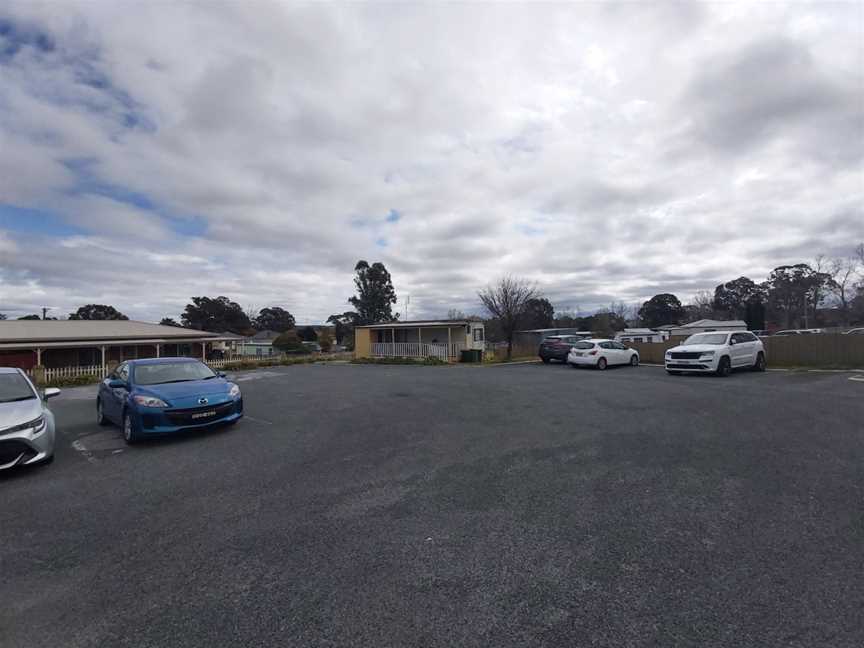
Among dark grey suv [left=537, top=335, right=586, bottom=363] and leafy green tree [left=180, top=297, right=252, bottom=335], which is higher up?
leafy green tree [left=180, top=297, right=252, bottom=335]

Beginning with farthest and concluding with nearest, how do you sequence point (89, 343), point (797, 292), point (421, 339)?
point (797, 292), point (421, 339), point (89, 343)

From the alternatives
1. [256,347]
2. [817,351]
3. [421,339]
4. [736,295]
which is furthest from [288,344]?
[736,295]

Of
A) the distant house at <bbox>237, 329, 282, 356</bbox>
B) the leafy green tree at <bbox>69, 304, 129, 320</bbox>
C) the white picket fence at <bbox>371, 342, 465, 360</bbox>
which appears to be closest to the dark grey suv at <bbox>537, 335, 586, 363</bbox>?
the white picket fence at <bbox>371, 342, 465, 360</bbox>

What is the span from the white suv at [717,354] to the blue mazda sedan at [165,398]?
14481 mm

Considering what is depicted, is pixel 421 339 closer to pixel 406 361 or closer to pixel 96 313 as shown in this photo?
pixel 406 361

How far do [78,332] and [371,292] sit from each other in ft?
96.7

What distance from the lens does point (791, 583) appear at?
267 centimetres

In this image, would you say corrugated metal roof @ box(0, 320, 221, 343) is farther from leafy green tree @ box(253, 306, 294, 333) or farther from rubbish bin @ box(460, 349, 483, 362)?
leafy green tree @ box(253, 306, 294, 333)

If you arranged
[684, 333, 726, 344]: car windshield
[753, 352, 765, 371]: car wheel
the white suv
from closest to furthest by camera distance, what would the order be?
the white suv, [684, 333, 726, 344]: car windshield, [753, 352, 765, 371]: car wheel

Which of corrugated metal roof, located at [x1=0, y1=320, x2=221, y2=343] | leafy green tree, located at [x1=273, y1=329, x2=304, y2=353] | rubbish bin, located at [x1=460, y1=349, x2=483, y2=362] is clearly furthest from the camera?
leafy green tree, located at [x1=273, y1=329, x2=304, y2=353]

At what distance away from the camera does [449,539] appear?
133 inches

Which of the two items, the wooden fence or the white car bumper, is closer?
the wooden fence

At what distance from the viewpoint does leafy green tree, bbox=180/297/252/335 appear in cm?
6116

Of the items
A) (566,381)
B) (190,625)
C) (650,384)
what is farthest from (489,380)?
(190,625)
